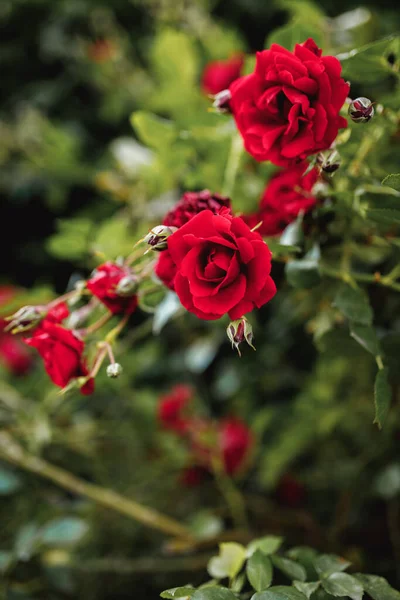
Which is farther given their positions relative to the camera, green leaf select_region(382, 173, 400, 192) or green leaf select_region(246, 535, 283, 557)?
green leaf select_region(246, 535, 283, 557)

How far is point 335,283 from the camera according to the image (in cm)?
68

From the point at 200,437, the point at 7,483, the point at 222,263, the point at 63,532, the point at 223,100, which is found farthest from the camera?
the point at 200,437

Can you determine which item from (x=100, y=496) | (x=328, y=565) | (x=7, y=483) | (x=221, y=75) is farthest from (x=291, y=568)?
(x=221, y=75)

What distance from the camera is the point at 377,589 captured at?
47cm

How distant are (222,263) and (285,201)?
0.19 meters

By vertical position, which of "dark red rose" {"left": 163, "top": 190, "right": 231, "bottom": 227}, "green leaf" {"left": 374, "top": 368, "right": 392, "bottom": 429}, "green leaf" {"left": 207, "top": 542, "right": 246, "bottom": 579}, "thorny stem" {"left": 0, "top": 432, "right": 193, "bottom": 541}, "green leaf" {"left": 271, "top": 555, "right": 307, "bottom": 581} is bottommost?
"thorny stem" {"left": 0, "top": 432, "right": 193, "bottom": 541}

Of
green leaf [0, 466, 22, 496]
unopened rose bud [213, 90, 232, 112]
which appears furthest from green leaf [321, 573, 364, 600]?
green leaf [0, 466, 22, 496]

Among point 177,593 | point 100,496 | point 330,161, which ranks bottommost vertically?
point 100,496

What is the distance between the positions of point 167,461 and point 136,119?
0.63 meters

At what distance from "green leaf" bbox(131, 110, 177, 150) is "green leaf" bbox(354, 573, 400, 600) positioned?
0.57 m

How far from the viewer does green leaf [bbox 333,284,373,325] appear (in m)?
0.53

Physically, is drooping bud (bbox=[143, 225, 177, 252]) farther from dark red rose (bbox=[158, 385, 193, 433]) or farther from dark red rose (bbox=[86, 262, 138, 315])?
dark red rose (bbox=[158, 385, 193, 433])

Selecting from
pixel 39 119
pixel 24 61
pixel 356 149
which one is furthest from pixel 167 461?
pixel 24 61

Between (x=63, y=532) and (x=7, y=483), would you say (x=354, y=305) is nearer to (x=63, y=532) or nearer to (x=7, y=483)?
(x=63, y=532)
